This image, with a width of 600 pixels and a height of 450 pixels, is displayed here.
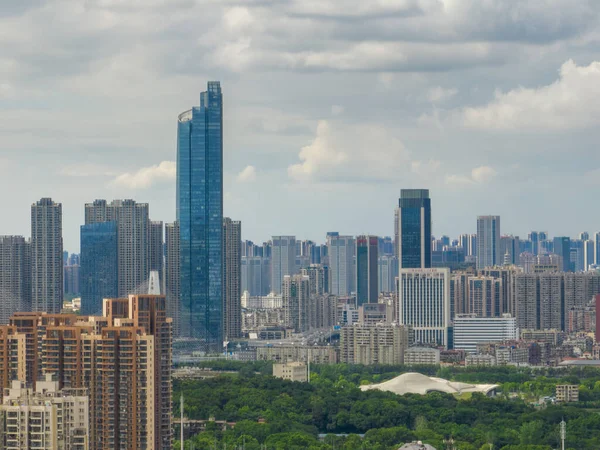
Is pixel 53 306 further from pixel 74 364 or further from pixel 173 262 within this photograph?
pixel 74 364

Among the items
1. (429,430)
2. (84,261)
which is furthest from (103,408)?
(84,261)

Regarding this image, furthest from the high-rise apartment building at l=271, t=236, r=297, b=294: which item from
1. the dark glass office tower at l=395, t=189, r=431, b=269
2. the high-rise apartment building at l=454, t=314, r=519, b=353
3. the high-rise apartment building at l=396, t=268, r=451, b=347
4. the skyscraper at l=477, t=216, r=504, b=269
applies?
the high-rise apartment building at l=454, t=314, r=519, b=353

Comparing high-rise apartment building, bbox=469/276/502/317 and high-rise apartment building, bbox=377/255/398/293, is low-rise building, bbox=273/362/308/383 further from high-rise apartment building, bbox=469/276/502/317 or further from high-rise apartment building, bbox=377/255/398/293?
high-rise apartment building, bbox=377/255/398/293

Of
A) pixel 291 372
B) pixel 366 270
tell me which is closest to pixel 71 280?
pixel 366 270

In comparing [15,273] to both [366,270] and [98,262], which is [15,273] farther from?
[366,270]

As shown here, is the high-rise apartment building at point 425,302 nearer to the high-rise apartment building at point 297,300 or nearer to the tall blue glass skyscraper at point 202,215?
the high-rise apartment building at point 297,300

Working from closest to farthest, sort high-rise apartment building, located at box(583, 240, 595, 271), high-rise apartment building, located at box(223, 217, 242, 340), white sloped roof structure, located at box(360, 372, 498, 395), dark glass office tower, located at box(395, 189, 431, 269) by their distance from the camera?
white sloped roof structure, located at box(360, 372, 498, 395)
high-rise apartment building, located at box(223, 217, 242, 340)
dark glass office tower, located at box(395, 189, 431, 269)
high-rise apartment building, located at box(583, 240, 595, 271)
